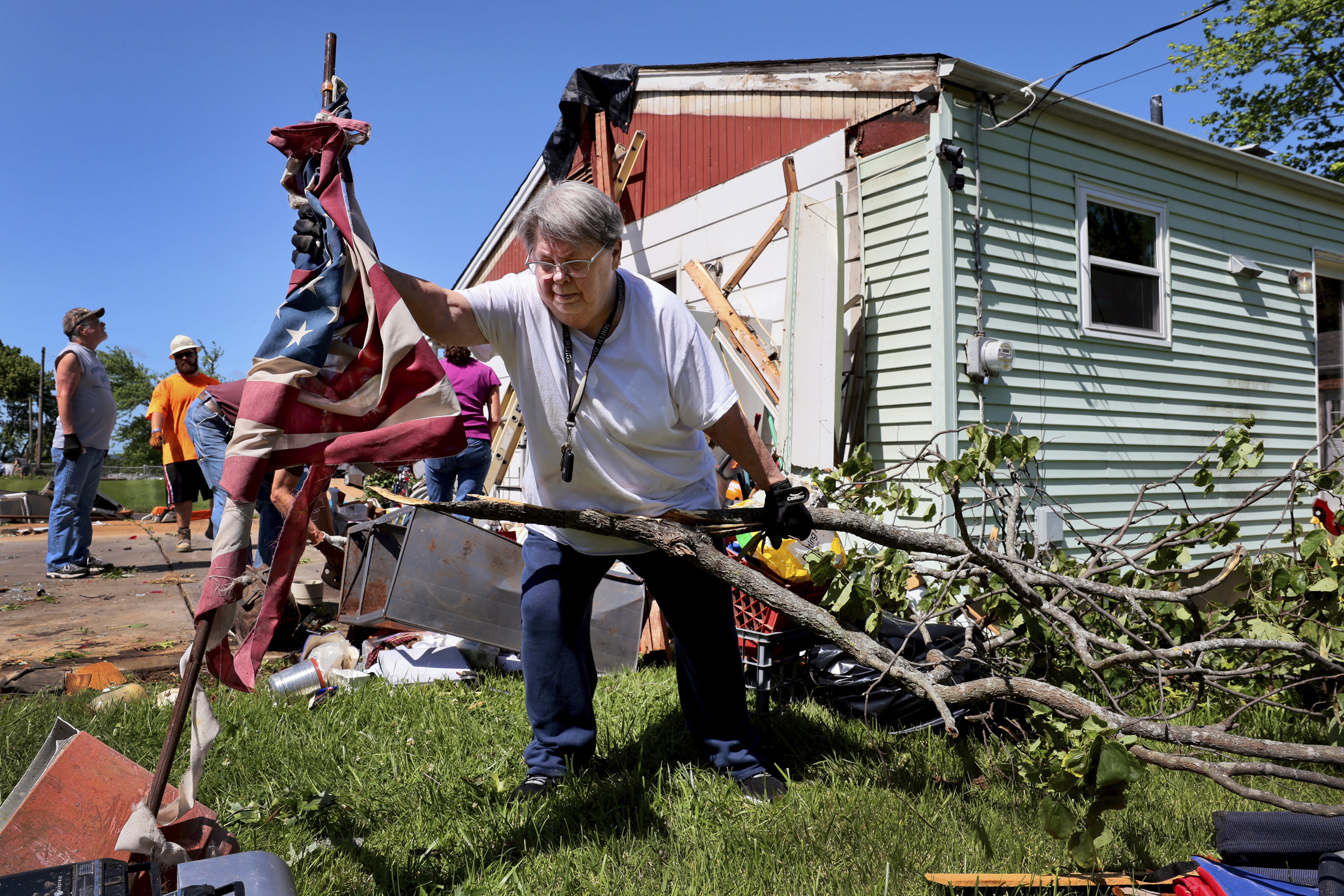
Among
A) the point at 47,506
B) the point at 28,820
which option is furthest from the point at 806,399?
the point at 47,506

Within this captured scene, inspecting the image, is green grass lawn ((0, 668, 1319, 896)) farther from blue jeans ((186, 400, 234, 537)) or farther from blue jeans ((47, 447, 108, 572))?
blue jeans ((47, 447, 108, 572))

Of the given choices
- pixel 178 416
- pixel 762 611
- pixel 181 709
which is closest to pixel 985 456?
pixel 762 611

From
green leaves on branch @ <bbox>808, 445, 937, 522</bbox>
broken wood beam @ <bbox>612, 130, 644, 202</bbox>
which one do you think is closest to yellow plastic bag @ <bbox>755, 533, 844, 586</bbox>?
green leaves on branch @ <bbox>808, 445, 937, 522</bbox>

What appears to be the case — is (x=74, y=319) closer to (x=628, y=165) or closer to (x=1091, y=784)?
(x=628, y=165)

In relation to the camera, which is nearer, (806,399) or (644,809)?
(644,809)

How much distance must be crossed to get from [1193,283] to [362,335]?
8.47 metres

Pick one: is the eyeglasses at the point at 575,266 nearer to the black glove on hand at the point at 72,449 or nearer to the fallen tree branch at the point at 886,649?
the fallen tree branch at the point at 886,649

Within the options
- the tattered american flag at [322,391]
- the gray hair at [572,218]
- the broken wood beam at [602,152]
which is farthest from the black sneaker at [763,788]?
the broken wood beam at [602,152]

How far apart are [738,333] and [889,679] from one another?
4.43 meters

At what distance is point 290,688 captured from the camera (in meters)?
3.57

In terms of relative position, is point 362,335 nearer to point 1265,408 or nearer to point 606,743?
point 606,743

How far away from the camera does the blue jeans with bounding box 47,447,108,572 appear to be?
21.2ft

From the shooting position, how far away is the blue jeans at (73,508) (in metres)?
6.47

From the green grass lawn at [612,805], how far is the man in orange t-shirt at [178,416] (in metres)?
4.44
